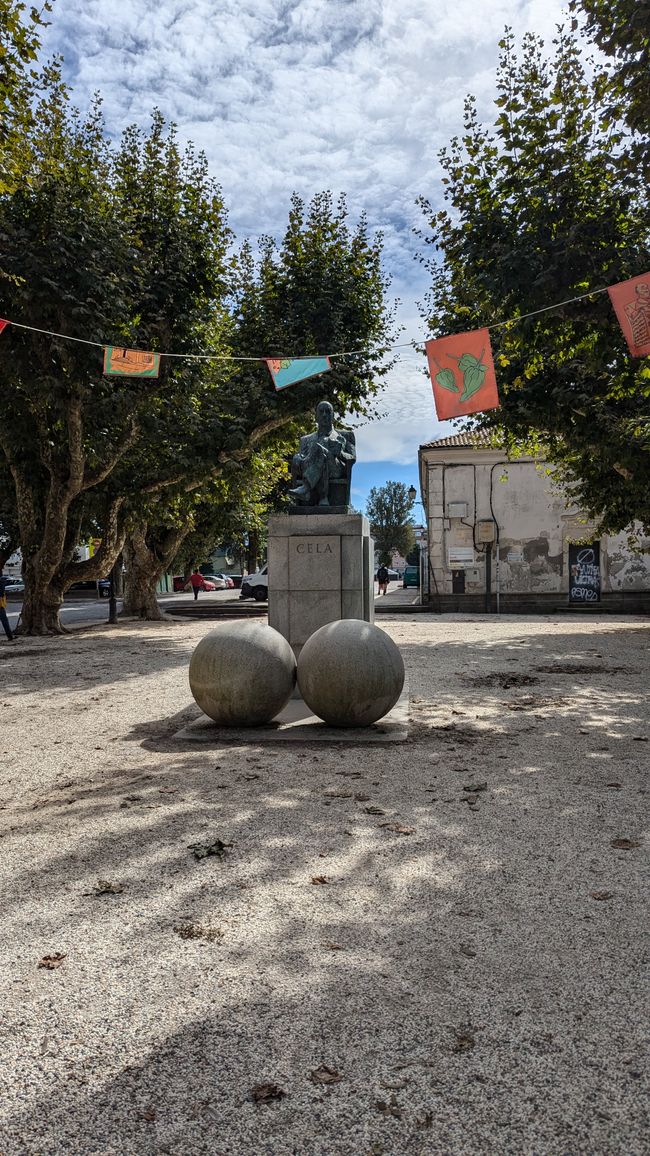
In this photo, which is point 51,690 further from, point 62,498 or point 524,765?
point 62,498

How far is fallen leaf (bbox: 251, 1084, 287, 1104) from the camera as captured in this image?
2090 mm

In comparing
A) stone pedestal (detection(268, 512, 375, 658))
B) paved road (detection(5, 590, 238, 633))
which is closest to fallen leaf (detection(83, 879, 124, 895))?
stone pedestal (detection(268, 512, 375, 658))

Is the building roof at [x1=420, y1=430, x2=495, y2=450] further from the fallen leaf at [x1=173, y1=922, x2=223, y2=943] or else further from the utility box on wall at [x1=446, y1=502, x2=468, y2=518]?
the fallen leaf at [x1=173, y1=922, x2=223, y2=943]

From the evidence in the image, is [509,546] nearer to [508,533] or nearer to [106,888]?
[508,533]

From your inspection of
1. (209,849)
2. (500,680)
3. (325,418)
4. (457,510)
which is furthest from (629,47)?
(457,510)

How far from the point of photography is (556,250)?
30.7 feet

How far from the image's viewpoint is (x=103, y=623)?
2188 centimetres

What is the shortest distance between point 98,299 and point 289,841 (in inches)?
475

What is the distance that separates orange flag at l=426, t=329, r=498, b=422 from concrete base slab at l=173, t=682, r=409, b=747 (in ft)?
14.7

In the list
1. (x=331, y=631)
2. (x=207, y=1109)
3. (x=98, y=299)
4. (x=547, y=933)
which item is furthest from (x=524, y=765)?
(x=98, y=299)

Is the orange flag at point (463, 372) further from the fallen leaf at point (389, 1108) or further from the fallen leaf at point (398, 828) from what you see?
the fallen leaf at point (389, 1108)

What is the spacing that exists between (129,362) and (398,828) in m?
10.4

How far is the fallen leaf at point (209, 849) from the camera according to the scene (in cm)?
383

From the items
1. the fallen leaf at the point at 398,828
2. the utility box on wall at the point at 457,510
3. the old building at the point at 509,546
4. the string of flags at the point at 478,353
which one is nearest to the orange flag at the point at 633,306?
the string of flags at the point at 478,353
